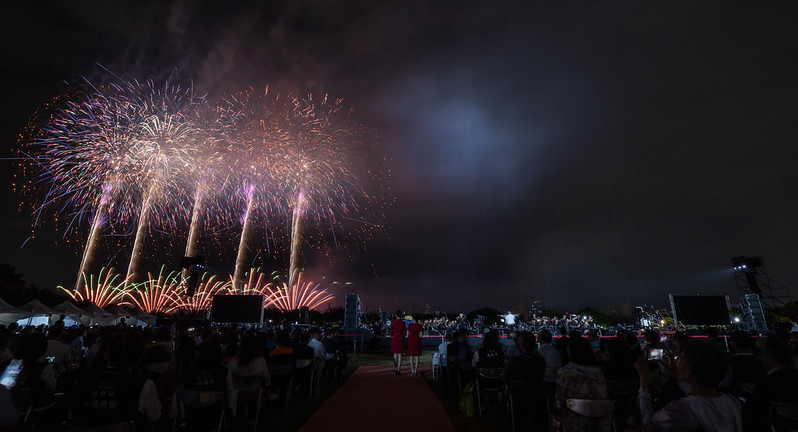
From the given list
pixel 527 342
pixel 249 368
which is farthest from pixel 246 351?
pixel 527 342

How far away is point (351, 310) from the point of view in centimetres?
3117

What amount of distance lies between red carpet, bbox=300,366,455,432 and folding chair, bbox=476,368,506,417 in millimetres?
1011

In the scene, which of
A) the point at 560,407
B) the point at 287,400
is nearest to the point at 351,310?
the point at 287,400

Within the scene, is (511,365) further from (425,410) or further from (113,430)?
Result: (113,430)

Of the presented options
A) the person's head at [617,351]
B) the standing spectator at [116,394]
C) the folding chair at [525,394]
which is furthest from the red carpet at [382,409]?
the standing spectator at [116,394]

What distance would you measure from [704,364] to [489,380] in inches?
230

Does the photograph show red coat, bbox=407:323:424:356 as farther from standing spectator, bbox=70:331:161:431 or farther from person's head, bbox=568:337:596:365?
standing spectator, bbox=70:331:161:431

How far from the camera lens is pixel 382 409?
8438 millimetres

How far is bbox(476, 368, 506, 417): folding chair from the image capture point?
26.0 ft

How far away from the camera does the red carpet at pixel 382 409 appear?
7.10 meters

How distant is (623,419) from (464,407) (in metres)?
3.14

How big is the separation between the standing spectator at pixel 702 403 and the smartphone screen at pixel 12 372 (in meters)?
8.13

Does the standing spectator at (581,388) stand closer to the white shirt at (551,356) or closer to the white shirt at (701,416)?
the white shirt at (701,416)

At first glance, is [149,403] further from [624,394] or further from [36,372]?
[624,394]
